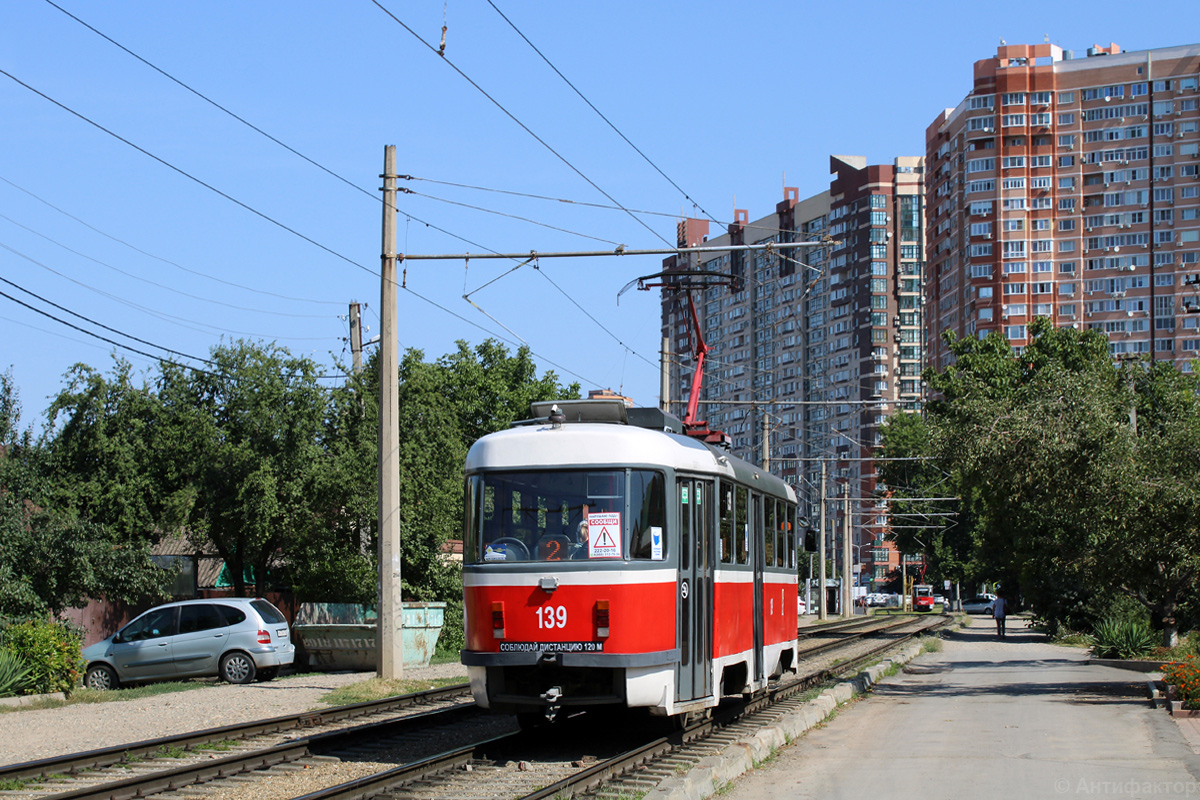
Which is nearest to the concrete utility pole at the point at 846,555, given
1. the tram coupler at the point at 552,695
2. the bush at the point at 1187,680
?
the bush at the point at 1187,680

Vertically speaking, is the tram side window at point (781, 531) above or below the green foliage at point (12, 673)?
above

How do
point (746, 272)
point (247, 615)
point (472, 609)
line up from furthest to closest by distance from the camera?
point (746, 272) < point (247, 615) < point (472, 609)

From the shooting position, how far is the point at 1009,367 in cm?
4259

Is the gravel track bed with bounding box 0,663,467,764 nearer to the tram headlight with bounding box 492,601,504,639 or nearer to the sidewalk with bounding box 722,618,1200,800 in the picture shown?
the tram headlight with bounding box 492,601,504,639

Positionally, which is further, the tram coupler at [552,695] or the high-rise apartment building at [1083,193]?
the high-rise apartment building at [1083,193]

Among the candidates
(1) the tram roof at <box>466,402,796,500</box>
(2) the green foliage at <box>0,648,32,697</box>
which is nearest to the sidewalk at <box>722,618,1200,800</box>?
(1) the tram roof at <box>466,402,796,500</box>

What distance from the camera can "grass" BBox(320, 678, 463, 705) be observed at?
17.8m

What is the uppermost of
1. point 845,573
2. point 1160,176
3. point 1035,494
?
point 1160,176

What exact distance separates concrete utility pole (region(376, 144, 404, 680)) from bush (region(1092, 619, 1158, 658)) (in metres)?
15.5

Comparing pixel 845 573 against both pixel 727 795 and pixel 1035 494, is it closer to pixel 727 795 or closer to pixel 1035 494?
pixel 1035 494

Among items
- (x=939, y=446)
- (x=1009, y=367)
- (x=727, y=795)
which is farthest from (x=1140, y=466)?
(x=1009, y=367)

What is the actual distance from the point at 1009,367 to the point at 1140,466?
24843 mm

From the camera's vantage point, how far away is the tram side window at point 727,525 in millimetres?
13484

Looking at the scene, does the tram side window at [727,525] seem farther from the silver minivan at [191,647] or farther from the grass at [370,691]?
the silver minivan at [191,647]
